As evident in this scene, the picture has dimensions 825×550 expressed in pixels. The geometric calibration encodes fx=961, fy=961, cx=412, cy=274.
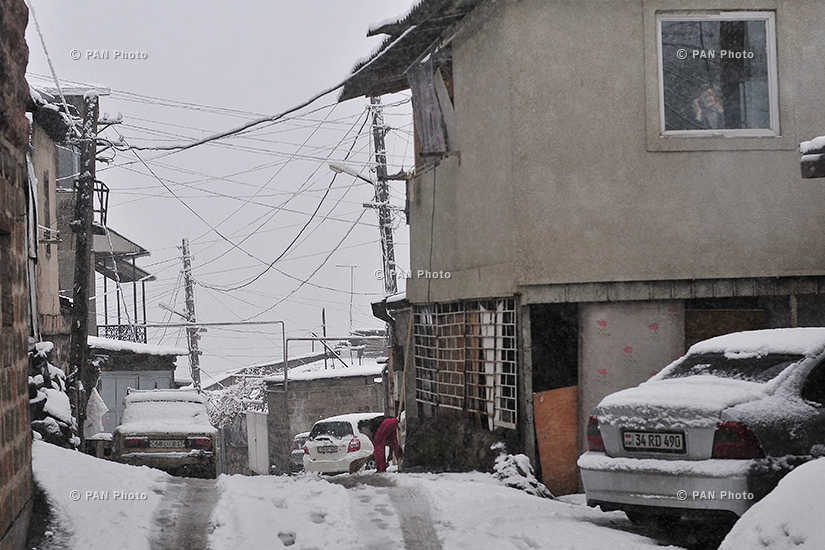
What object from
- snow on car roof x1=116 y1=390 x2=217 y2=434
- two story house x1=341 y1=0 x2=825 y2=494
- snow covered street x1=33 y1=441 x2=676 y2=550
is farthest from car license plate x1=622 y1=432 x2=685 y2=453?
snow on car roof x1=116 y1=390 x2=217 y2=434

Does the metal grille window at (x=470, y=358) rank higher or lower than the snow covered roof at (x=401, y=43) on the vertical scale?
lower

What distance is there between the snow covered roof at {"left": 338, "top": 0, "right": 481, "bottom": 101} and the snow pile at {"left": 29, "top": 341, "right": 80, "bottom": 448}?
18.8 ft

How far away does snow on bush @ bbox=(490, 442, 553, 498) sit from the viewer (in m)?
9.88

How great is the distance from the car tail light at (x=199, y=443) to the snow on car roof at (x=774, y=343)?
9.79m

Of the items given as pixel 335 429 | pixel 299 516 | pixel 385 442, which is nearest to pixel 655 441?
pixel 299 516

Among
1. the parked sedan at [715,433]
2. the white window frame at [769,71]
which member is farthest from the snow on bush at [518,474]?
the white window frame at [769,71]

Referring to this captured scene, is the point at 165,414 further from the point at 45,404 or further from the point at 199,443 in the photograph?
the point at 45,404

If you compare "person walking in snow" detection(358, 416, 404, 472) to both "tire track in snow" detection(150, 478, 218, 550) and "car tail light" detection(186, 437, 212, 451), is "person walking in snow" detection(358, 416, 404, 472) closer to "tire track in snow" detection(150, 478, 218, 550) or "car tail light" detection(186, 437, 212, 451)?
"car tail light" detection(186, 437, 212, 451)

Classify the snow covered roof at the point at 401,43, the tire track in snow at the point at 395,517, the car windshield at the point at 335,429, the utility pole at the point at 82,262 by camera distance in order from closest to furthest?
the tire track in snow at the point at 395,517 < the snow covered roof at the point at 401,43 < the utility pole at the point at 82,262 < the car windshield at the point at 335,429

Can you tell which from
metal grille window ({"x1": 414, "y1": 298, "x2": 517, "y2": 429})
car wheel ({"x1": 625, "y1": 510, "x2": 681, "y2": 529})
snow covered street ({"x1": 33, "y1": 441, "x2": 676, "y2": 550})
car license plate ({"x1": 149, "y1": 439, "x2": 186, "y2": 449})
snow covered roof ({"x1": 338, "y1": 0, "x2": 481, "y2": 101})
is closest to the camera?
snow covered street ({"x1": 33, "y1": 441, "x2": 676, "y2": 550})

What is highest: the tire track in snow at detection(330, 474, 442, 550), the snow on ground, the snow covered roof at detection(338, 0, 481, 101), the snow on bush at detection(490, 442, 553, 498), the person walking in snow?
the snow covered roof at detection(338, 0, 481, 101)

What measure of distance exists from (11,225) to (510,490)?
5154 millimetres

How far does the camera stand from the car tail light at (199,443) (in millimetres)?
15547

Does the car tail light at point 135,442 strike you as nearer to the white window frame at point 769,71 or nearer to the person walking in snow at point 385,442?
the person walking in snow at point 385,442
